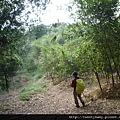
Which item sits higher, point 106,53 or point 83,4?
point 83,4

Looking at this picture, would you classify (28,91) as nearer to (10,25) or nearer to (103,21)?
(10,25)

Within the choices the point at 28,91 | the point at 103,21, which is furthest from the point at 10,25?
the point at 28,91

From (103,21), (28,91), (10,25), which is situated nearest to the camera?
(103,21)

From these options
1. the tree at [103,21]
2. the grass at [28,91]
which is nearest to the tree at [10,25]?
the tree at [103,21]

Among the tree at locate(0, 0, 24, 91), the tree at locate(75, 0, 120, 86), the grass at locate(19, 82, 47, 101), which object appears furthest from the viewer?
the grass at locate(19, 82, 47, 101)

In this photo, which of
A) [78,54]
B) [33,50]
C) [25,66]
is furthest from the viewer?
[33,50]

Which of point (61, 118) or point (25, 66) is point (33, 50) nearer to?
point (25, 66)

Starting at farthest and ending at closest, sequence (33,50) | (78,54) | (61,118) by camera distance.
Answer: (33,50)
(78,54)
(61,118)

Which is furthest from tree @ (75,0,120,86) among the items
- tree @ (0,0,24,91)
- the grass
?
the grass

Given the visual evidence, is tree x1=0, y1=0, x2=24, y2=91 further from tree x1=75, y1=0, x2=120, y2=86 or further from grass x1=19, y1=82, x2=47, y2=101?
grass x1=19, y1=82, x2=47, y2=101

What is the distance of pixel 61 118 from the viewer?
400 cm

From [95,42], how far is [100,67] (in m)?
1.18

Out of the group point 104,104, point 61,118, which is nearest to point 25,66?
point 104,104

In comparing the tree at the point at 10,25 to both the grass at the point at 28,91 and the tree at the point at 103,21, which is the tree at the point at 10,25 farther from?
the grass at the point at 28,91
